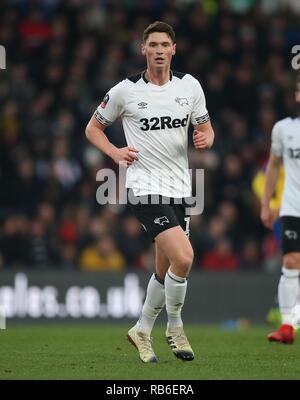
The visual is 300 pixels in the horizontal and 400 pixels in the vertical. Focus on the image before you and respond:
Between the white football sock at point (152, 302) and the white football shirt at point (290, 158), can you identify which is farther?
the white football shirt at point (290, 158)

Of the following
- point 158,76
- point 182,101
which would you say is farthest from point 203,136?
point 158,76

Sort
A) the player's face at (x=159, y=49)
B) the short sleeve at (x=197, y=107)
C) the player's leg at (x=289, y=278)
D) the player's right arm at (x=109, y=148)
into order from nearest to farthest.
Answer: the player's right arm at (x=109, y=148) → the player's face at (x=159, y=49) → the short sleeve at (x=197, y=107) → the player's leg at (x=289, y=278)

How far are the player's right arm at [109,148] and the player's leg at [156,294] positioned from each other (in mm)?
792

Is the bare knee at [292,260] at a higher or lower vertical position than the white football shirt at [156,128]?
lower

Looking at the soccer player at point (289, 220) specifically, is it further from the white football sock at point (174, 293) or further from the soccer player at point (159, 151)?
the white football sock at point (174, 293)

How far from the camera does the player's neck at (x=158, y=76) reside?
896 centimetres

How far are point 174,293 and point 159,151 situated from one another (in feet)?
3.54

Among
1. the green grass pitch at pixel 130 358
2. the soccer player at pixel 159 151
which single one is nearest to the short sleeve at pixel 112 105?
the soccer player at pixel 159 151

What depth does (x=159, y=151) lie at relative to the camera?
8.89m

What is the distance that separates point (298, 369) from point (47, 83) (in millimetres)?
11324

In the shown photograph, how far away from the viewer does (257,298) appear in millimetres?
16109

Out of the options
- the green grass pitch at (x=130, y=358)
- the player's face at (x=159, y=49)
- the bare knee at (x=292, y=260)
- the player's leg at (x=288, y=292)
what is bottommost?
the green grass pitch at (x=130, y=358)

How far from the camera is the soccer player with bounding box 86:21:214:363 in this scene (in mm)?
8758

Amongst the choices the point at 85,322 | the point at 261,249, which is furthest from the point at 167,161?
the point at 261,249
